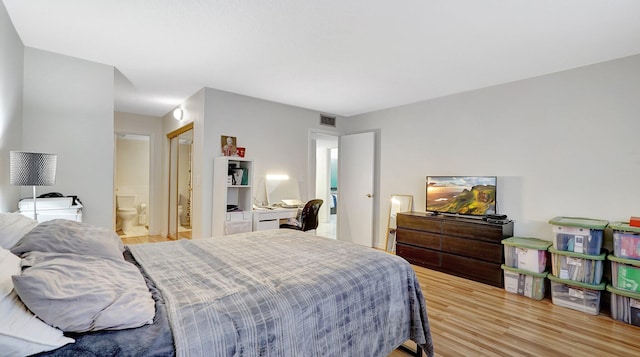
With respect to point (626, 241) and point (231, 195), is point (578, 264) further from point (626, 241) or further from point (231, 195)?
point (231, 195)

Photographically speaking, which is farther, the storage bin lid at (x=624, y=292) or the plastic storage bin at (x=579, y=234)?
the plastic storage bin at (x=579, y=234)

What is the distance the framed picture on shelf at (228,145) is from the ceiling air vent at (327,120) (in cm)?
173

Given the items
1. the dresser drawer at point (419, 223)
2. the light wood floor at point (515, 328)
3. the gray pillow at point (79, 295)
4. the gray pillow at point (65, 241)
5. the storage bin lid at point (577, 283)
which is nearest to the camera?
the gray pillow at point (79, 295)

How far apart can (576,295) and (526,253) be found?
0.52 m

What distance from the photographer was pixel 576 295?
9.12 ft

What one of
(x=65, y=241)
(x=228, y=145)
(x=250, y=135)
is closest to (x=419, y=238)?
(x=250, y=135)

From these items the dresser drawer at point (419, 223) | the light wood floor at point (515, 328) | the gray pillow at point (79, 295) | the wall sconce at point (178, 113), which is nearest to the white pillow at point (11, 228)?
the gray pillow at point (79, 295)

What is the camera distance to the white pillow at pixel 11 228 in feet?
4.66

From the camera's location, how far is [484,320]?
8.20 feet

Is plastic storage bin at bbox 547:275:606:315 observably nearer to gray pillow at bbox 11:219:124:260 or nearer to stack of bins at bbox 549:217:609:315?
stack of bins at bbox 549:217:609:315

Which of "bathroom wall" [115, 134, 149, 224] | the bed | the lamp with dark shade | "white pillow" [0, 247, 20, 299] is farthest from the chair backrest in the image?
"bathroom wall" [115, 134, 149, 224]

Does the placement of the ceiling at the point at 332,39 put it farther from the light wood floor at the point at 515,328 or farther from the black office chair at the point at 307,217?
the light wood floor at the point at 515,328

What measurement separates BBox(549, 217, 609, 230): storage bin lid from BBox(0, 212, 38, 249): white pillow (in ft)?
13.7

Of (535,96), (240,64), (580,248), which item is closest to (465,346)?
(580,248)
